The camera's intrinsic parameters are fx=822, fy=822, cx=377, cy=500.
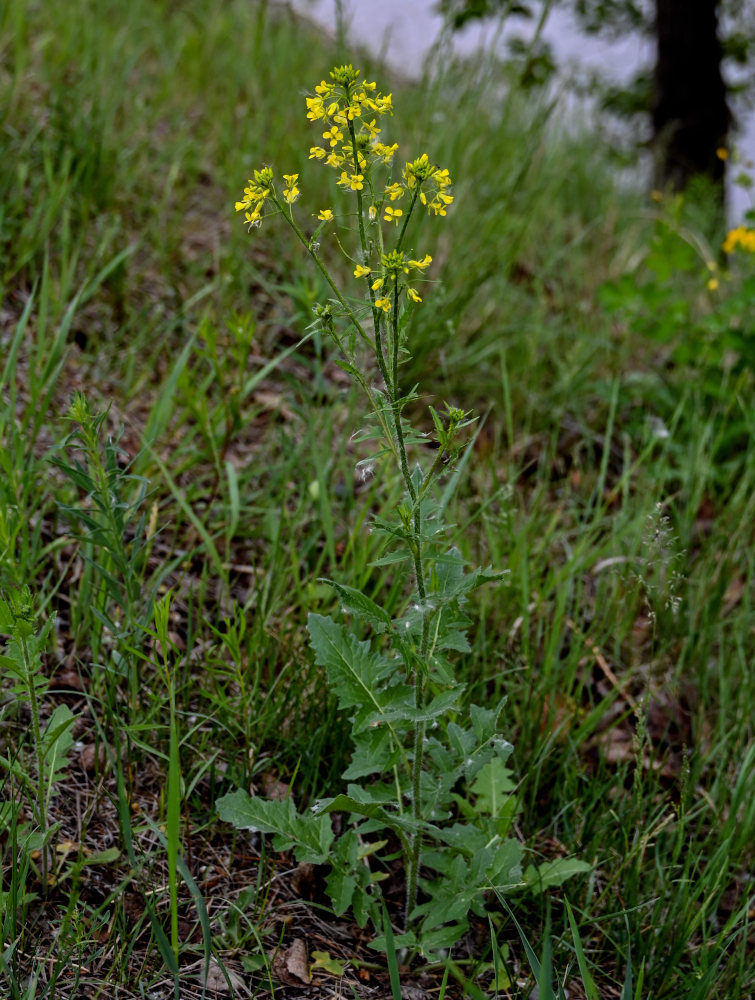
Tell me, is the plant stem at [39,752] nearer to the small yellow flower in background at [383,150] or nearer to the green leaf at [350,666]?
the green leaf at [350,666]

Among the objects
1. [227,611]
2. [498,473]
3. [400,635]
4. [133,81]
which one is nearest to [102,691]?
[227,611]

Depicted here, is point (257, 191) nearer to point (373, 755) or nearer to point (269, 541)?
point (373, 755)

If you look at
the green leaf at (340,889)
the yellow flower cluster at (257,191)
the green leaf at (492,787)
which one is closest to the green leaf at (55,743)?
the green leaf at (340,889)

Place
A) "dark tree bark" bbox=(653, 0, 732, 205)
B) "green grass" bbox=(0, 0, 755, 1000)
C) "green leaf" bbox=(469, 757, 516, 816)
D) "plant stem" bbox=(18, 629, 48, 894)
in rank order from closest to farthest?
"plant stem" bbox=(18, 629, 48, 894) < "green grass" bbox=(0, 0, 755, 1000) < "green leaf" bbox=(469, 757, 516, 816) < "dark tree bark" bbox=(653, 0, 732, 205)

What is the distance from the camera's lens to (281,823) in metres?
1.37

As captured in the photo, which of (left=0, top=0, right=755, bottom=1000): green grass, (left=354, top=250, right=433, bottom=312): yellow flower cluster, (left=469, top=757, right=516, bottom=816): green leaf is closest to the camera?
(left=354, top=250, right=433, bottom=312): yellow flower cluster

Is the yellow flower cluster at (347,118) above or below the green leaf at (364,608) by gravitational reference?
above

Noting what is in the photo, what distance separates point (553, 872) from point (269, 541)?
106 cm

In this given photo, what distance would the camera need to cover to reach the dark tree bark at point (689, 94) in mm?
6312

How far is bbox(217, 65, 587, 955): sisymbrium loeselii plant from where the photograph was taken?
1.17m

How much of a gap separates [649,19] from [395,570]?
8.26m

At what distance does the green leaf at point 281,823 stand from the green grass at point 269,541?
3.8 inches

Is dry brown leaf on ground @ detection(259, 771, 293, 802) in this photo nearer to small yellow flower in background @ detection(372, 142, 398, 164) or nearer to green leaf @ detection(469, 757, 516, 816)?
green leaf @ detection(469, 757, 516, 816)

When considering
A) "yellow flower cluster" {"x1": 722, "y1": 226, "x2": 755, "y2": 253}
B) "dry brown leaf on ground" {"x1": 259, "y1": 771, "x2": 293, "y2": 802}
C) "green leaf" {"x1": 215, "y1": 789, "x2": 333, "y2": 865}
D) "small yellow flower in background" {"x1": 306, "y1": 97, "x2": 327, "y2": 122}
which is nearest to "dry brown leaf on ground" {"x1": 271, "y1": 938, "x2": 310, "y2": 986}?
"green leaf" {"x1": 215, "y1": 789, "x2": 333, "y2": 865}
